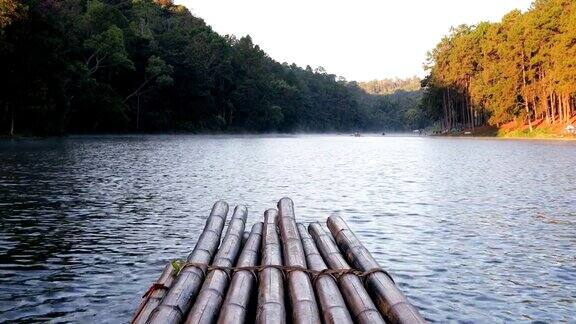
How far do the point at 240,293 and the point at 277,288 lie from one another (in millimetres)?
623

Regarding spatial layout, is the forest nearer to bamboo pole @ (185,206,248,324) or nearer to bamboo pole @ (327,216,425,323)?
bamboo pole @ (185,206,248,324)

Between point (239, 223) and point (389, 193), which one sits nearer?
point (239, 223)

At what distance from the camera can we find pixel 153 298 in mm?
8930

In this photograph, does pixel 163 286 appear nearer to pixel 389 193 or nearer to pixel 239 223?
pixel 239 223

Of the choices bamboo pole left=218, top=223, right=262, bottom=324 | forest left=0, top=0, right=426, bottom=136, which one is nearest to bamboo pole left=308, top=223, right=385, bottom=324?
bamboo pole left=218, top=223, right=262, bottom=324

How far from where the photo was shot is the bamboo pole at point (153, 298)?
27.1ft

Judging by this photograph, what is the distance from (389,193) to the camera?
2886 centimetres

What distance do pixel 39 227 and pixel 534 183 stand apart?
2712cm

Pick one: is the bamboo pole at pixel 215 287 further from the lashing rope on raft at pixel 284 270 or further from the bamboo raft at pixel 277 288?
the lashing rope on raft at pixel 284 270

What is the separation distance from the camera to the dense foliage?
329 feet

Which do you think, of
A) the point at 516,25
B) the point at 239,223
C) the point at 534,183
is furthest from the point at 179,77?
the point at 239,223

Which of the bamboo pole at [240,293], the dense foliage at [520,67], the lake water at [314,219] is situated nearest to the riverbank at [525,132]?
the dense foliage at [520,67]

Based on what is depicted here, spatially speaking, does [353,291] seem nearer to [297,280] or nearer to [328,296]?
[328,296]

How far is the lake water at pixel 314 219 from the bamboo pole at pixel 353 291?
1751 mm
